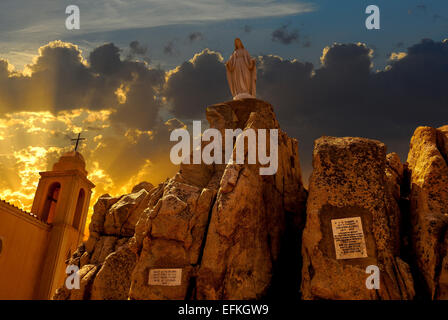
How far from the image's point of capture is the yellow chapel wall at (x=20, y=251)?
23828 millimetres

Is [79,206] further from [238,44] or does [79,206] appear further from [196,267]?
[196,267]

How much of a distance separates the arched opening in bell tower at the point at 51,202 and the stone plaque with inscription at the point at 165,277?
2675 centimetres

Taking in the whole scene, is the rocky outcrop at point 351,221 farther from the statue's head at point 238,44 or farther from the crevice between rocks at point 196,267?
the statue's head at point 238,44

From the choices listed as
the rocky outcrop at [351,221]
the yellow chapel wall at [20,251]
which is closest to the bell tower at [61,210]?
the yellow chapel wall at [20,251]

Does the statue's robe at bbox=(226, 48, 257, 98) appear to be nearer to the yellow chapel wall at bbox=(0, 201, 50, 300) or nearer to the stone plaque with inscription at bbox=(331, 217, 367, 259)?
the stone plaque with inscription at bbox=(331, 217, 367, 259)

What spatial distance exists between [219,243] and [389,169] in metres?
5.51

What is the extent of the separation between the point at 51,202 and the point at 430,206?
33.2m

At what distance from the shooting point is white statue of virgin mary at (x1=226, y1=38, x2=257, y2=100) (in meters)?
15.7

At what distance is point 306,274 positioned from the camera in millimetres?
7684

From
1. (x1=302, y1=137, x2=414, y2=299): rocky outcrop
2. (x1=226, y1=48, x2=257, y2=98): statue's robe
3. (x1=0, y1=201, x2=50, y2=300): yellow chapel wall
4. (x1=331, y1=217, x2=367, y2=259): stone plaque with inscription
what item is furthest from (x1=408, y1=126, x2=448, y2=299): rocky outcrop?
(x1=0, y1=201, x2=50, y2=300): yellow chapel wall

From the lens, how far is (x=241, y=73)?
15805 mm

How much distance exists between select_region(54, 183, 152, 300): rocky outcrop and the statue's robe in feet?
20.4

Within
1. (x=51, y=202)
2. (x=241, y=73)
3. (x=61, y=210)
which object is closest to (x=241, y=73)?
(x=241, y=73)
